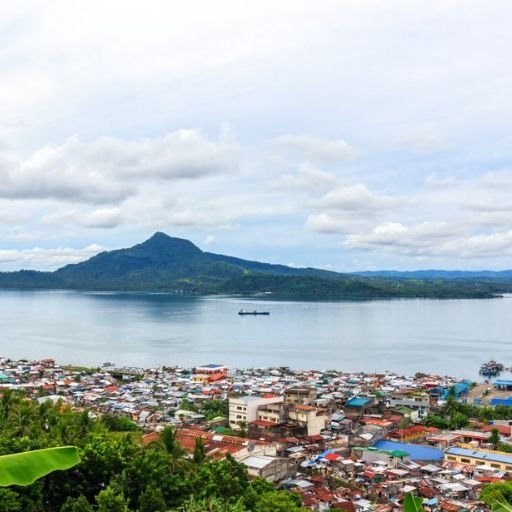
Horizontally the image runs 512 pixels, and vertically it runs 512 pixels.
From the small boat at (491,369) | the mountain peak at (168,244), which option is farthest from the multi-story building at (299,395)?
the mountain peak at (168,244)

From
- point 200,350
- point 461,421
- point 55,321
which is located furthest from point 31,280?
→ point 461,421

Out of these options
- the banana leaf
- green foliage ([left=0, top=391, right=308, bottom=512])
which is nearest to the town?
green foliage ([left=0, top=391, right=308, bottom=512])

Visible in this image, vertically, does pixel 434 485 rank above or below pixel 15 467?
below

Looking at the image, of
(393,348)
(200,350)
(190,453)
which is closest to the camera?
(190,453)

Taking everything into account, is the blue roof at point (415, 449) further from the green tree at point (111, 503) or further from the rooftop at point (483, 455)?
the green tree at point (111, 503)

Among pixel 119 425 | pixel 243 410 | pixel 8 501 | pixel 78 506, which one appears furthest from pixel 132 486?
pixel 243 410

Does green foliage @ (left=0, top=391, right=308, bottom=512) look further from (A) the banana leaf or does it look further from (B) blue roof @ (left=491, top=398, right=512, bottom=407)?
(B) blue roof @ (left=491, top=398, right=512, bottom=407)

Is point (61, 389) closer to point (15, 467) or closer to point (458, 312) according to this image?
point (15, 467)
